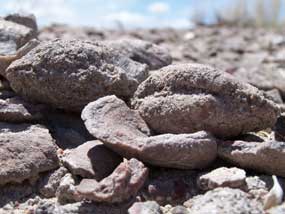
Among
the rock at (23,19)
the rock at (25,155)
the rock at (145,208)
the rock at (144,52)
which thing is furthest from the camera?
the rock at (23,19)

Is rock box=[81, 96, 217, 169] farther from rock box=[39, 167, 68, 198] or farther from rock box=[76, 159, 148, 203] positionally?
rock box=[39, 167, 68, 198]

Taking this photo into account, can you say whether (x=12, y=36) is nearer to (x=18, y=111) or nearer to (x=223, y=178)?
(x=18, y=111)

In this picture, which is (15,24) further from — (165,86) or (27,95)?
(165,86)

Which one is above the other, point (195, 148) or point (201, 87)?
point (201, 87)

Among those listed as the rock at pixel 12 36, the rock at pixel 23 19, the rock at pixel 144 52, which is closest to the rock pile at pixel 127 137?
the rock at pixel 12 36

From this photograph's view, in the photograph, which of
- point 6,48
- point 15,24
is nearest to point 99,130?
point 6,48

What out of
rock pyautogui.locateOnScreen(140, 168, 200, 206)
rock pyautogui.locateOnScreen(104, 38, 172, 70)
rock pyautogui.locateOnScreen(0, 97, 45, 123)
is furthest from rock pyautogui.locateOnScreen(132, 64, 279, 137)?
rock pyautogui.locateOnScreen(104, 38, 172, 70)

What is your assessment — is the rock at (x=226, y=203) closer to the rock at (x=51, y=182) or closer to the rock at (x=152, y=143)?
the rock at (x=152, y=143)
